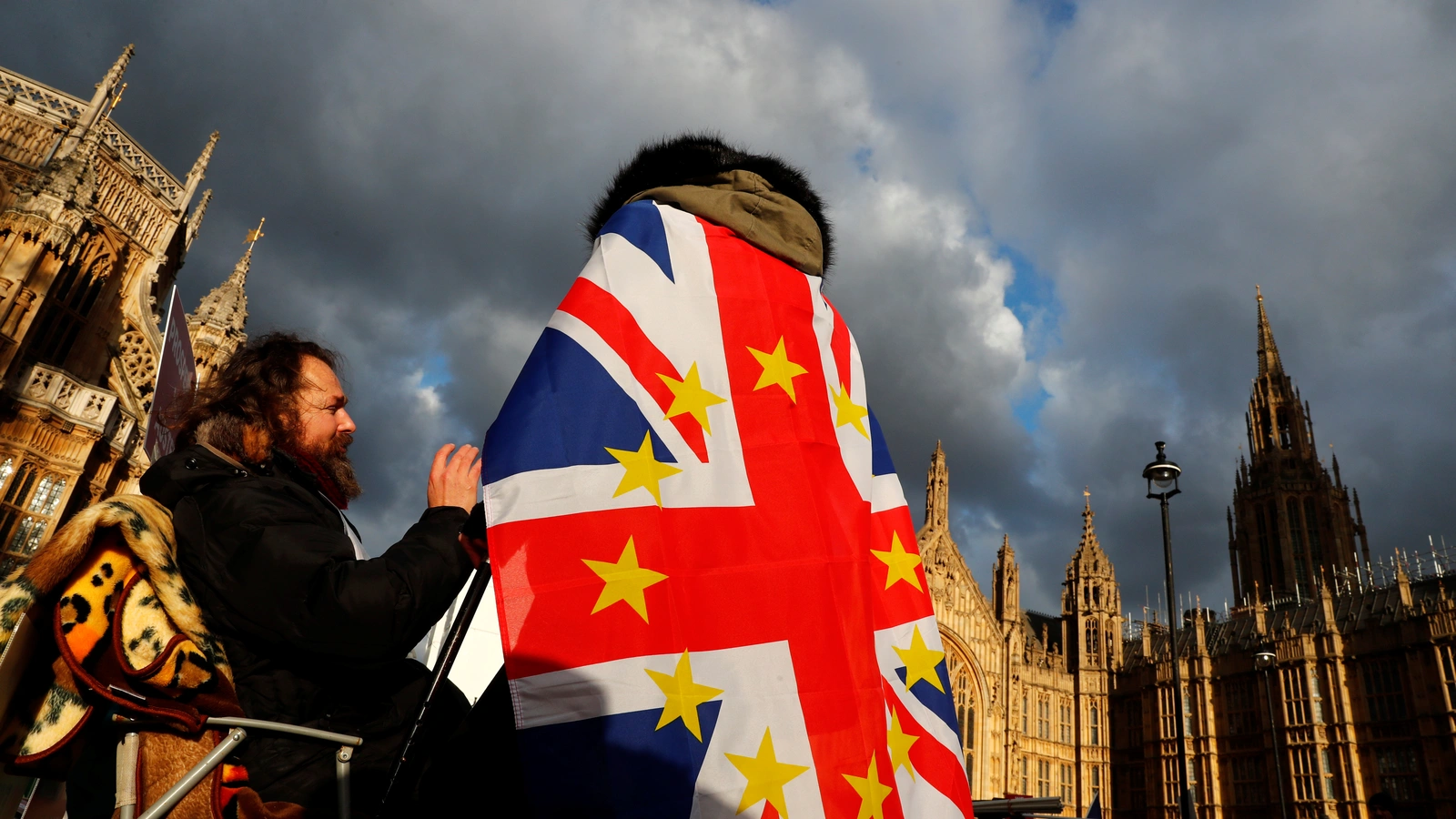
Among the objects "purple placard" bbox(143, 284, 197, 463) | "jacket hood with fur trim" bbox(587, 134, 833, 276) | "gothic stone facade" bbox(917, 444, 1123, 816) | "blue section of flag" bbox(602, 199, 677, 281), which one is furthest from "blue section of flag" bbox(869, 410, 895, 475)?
"gothic stone facade" bbox(917, 444, 1123, 816)

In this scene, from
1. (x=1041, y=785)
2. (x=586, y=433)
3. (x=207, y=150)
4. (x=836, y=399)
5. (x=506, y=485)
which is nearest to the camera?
(x=506, y=485)

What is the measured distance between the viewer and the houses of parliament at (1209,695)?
3241cm

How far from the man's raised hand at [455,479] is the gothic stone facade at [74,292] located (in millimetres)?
12436

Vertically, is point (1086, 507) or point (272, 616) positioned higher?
point (1086, 507)

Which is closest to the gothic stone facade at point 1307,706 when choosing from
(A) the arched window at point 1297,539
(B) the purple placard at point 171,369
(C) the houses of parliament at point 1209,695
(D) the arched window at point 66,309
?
(C) the houses of parliament at point 1209,695

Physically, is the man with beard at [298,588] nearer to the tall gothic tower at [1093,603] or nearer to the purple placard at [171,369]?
the purple placard at [171,369]

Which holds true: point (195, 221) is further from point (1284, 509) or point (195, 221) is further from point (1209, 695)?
point (1284, 509)


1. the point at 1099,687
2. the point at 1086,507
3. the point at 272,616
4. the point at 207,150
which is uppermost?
the point at 1086,507

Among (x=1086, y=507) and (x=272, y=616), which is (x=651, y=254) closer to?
(x=272, y=616)

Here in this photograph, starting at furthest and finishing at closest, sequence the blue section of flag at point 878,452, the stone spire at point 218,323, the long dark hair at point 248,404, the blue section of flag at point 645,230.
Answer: the stone spire at point 218,323 < the blue section of flag at point 878,452 < the blue section of flag at point 645,230 < the long dark hair at point 248,404

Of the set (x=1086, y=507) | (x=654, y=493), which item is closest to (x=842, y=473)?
(x=654, y=493)

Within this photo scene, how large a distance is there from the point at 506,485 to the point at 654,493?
55 centimetres

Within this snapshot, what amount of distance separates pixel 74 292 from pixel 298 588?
18.1 meters

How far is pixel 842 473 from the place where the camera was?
3.41 m
